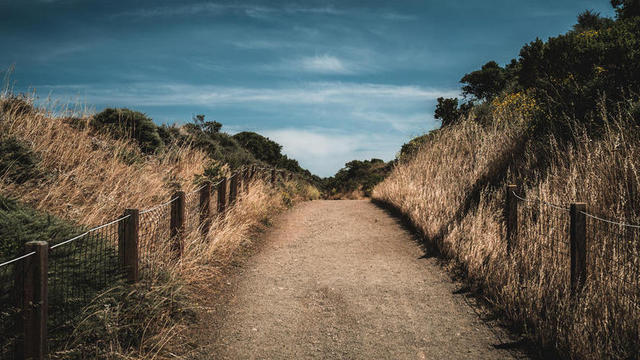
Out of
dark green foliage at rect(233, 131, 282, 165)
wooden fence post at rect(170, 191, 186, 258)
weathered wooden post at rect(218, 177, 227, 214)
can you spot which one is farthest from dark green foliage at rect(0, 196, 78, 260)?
dark green foliage at rect(233, 131, 282, 165)

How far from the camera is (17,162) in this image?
6.27 meters

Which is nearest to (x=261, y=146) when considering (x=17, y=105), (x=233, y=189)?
(x=233, y=189)

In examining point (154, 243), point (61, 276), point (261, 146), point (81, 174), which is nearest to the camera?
point (61, 276)

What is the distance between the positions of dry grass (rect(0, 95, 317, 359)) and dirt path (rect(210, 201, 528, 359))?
579 millimetres

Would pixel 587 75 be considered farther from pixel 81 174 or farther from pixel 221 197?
pixel 81 174

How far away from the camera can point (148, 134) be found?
37.8 ft

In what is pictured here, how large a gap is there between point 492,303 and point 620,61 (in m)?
5.86

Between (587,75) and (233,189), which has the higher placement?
(587,75)

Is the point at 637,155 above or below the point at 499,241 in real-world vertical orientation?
above

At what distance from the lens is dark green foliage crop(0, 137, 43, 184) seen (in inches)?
239

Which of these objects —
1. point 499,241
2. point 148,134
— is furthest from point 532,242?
point 148,134

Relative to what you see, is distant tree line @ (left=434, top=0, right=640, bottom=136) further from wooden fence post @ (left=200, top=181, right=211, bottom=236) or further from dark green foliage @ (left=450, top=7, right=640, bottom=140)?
wooden fence post @ (left=200, top=181, right=211, bottom=236)

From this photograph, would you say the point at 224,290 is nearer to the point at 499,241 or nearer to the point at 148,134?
the point at 499,241

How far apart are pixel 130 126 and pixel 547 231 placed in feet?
36.1
